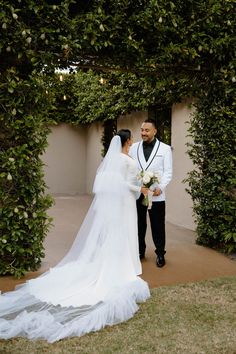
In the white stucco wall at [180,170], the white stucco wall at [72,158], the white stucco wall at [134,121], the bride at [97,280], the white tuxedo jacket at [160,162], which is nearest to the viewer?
the bride at [97,280]

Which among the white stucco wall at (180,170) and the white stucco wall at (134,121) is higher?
the white stucco wall at (134,121)

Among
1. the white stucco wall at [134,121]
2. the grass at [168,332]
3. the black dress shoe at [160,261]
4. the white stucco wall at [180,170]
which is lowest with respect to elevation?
the grass at [168,332]

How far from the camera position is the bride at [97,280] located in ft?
11.3

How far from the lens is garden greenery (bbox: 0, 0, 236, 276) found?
470cm

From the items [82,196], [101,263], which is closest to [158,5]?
[101,263]

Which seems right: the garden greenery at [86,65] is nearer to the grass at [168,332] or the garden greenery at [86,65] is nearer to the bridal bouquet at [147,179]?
the bridal bouquet at [147,179]

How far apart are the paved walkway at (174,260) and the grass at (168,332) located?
0.65 metres

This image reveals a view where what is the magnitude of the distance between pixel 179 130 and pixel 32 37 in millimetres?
4517

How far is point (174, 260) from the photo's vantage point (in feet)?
18.8

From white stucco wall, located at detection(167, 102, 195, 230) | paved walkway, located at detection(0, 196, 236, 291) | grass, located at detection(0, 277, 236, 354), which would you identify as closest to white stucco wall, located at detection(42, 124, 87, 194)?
paved walkway, located at detection(0, 196, 236, 291)

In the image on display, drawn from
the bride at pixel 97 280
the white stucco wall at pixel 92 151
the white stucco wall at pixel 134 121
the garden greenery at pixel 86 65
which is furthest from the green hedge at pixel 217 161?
the white stucco wall at pixel 92 151

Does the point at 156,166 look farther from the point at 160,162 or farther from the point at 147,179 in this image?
the point at 147,179

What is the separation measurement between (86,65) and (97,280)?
280cm

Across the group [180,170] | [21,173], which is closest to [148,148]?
[21,173]
